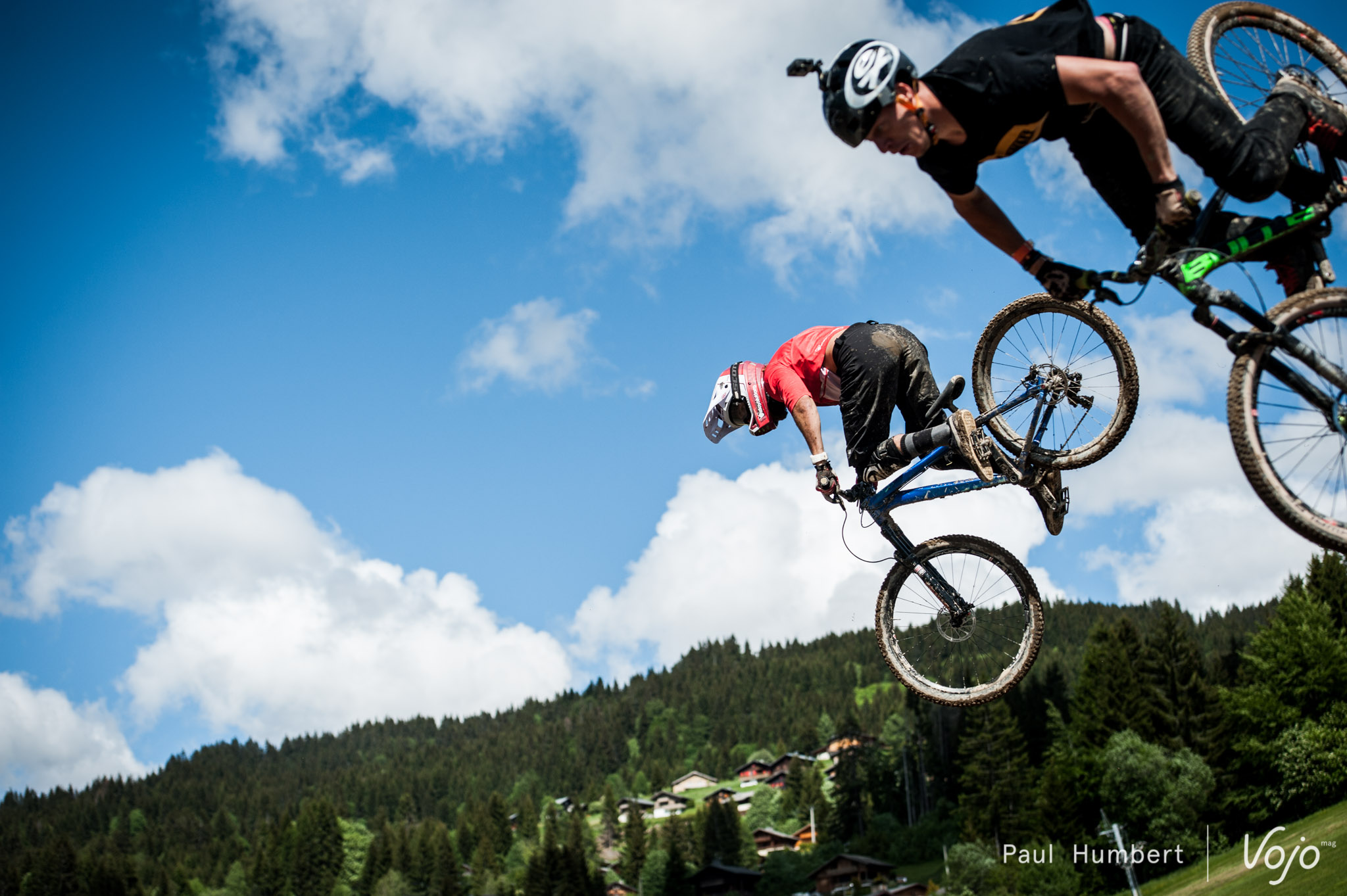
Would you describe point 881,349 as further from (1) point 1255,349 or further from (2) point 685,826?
(2) point 685,826

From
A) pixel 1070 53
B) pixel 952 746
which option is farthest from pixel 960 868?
pixel 1070 53

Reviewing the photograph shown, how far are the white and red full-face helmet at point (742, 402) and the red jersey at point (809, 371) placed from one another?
0.13 meters

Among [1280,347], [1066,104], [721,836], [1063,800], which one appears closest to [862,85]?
[1066,104]

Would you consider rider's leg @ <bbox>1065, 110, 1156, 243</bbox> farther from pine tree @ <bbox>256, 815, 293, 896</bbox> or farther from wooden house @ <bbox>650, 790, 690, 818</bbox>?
wooden house @ <bbox>650, 790, 690, 818</bbox>

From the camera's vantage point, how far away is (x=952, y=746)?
422 ft

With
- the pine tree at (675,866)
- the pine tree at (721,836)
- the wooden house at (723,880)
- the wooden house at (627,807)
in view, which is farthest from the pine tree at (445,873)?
the wooden house at (627,807)

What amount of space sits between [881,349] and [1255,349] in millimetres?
3816

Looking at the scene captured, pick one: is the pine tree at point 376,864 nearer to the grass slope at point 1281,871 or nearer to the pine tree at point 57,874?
the pine tree at point 57,874

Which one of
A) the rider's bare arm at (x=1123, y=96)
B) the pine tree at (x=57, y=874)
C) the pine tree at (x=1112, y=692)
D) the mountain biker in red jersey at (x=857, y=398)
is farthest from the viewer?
the pine tree at (x=57, y=874)

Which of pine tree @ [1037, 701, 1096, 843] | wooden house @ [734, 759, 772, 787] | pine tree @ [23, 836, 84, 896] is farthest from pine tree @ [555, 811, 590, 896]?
wooden house @ [734, 759, 772, 787]

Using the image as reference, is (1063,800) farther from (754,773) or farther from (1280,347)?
(754,773)

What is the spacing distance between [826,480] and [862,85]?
4.10m

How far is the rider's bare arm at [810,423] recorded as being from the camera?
10.5 metres

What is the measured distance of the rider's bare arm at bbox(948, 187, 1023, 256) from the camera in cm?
903
